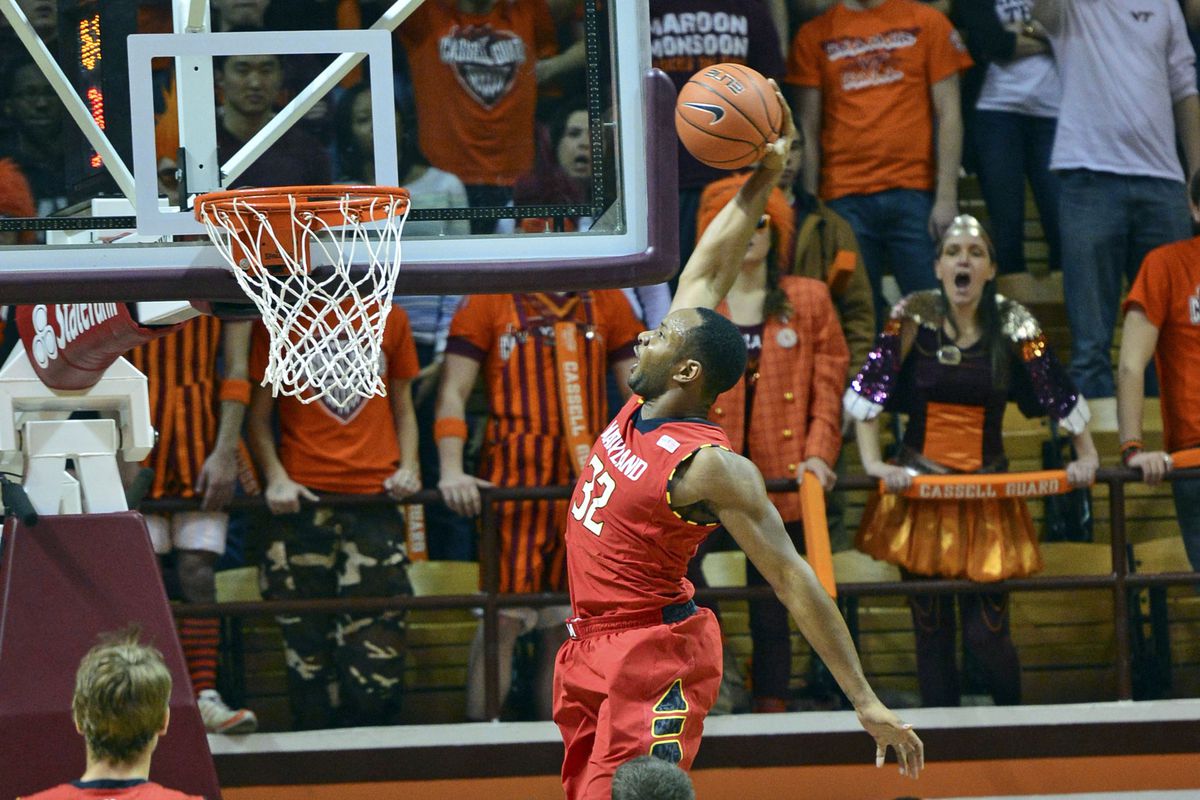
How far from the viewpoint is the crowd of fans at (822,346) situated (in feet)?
22.2

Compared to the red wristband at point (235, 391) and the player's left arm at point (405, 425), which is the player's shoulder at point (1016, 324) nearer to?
the player's left arm at point (405, 425)

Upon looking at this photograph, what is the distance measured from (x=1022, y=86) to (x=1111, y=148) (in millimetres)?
577

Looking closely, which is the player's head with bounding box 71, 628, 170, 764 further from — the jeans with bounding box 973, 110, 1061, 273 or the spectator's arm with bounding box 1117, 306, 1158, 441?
the jeans with bounding box 973, 110, 1061, 273

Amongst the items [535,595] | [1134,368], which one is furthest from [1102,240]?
[535,595]

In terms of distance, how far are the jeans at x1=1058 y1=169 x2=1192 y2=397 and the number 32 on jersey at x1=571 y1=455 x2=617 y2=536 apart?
3542 millimetres

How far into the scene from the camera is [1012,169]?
7.95m

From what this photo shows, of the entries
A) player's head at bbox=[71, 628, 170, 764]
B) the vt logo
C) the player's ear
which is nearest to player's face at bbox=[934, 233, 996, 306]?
the vt logo

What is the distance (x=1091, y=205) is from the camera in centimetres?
759

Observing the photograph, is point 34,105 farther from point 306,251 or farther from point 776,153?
point 776,153

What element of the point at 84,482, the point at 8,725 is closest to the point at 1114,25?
the point at 84,482

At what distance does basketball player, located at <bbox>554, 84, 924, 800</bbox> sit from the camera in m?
4.22

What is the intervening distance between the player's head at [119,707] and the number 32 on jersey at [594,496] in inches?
53.1

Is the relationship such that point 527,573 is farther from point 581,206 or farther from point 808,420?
point 581,206

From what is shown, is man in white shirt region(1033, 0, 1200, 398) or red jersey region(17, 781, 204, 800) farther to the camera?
man in white shirt region(1033, 0, 1200, 398)
